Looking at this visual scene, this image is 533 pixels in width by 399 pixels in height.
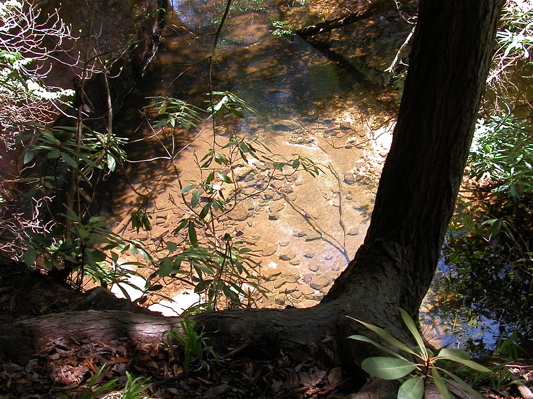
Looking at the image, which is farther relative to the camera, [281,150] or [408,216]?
[281,150]

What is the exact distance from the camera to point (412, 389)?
39.6 inches

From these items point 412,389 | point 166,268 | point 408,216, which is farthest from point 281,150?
point 412,389

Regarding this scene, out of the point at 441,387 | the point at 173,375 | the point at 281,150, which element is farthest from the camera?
the point at 281,150

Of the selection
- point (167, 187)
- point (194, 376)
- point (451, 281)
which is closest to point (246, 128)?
point (167, 187)

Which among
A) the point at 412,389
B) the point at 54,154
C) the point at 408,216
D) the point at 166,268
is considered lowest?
the point at 412,389

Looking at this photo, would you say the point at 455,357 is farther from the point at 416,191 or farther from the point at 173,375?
the point at 416,191

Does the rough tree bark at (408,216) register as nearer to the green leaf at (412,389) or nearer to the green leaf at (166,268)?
the green leaf at (166,268)

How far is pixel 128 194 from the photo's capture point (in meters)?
5.06

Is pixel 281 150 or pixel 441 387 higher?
pixel 281 150

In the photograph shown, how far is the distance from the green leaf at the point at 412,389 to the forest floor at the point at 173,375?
34cm

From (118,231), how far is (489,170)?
344cm

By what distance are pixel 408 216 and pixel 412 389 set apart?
1095mm

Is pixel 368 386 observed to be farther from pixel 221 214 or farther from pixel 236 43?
pixel 236 43

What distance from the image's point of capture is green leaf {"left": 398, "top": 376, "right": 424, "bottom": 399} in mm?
992
